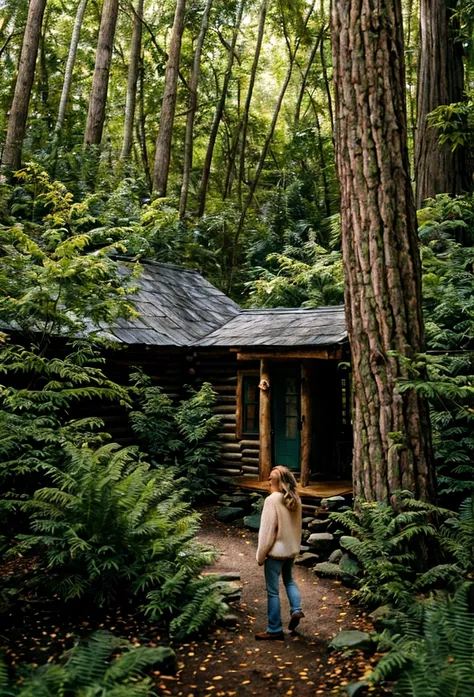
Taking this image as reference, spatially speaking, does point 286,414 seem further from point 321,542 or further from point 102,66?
point 102,66

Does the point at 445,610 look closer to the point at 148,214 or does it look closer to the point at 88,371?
the point at 88,371

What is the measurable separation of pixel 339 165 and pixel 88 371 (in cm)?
450

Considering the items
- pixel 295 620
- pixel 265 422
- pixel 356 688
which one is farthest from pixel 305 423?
pixel 356 688

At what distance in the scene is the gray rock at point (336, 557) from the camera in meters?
8.69

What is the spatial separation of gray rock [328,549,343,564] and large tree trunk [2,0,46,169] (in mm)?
13705

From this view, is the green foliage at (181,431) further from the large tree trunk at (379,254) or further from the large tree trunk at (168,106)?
the large tree trunk at (168,106)

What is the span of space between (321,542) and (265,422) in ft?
10.2

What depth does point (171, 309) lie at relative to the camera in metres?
13.5

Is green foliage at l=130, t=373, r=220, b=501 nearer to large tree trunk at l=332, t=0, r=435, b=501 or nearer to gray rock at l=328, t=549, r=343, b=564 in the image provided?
gray rock at l=328, t=549, r=343, b=564

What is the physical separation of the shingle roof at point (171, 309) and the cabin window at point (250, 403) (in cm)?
141

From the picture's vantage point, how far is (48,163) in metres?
18.0

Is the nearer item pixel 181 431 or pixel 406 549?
pixel 406 549

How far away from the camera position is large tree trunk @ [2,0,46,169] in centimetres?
1702

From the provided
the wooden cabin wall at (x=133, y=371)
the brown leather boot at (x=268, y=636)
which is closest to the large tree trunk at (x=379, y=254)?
the brown leather boot at (x=268, y=636)
